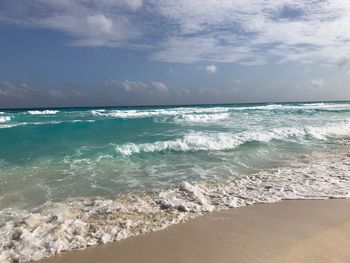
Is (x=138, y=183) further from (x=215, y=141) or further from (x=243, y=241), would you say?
(x=215, y=141)

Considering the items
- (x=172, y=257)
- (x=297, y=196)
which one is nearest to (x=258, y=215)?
(x=297, y=196)

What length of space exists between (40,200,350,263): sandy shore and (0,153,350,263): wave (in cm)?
31

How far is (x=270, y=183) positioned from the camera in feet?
24.0

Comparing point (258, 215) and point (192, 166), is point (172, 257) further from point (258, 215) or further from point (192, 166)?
point (192, 166)

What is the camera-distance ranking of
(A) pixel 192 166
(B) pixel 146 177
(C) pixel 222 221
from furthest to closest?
(A) pixel 192 166, (B) pixel 146 177, (C) pixel 222 221

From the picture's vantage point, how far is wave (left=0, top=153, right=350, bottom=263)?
448 cm

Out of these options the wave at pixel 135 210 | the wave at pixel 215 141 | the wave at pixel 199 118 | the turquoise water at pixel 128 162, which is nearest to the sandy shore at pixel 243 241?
the wave at pixel 135 210

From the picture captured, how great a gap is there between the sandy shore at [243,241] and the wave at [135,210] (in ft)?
1.00

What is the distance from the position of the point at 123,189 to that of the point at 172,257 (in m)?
3.36

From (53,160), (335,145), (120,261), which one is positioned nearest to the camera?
(120,261)

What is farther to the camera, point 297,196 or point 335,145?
point 335,145

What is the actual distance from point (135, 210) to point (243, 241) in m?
2.07

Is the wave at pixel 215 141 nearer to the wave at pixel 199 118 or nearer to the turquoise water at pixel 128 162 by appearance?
the turquoise water at pixel 128 162

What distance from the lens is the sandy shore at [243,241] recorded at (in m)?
3.93
